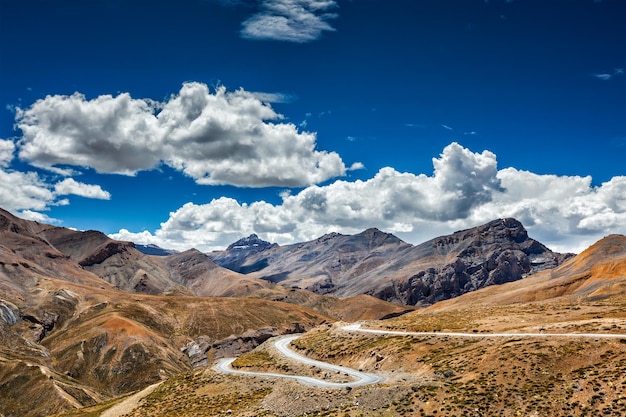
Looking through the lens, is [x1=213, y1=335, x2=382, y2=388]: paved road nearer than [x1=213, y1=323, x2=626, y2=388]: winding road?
No

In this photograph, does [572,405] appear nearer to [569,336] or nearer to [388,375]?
[569,336]

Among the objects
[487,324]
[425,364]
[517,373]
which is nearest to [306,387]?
[425,364]

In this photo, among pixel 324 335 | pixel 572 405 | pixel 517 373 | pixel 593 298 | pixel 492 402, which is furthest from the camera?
pixel 593 298

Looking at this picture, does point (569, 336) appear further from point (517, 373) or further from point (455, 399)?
point (455, 399)

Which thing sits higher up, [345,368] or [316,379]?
[345,368]

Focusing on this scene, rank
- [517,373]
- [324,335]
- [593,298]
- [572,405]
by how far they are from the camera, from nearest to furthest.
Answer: [572,405] < [517,373] < [324,335] < [593,298]

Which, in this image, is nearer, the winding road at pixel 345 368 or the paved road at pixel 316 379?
the winding road at pixel 345 368

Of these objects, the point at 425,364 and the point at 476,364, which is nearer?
the point at 476,364

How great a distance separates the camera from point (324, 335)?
106625mm

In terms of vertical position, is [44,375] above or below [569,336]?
below

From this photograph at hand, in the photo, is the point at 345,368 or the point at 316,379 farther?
the point at 345,368

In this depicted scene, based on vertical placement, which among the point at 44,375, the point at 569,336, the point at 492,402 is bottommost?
the point at 44,375

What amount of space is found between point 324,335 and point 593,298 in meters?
91.5

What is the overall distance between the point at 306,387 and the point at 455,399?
65.5ft
